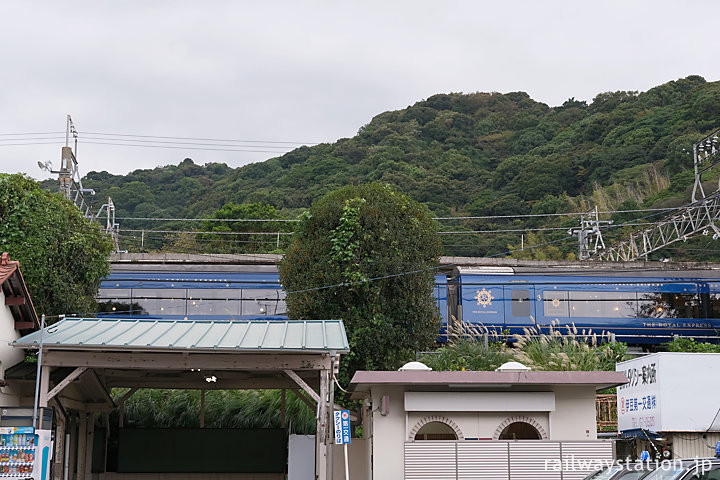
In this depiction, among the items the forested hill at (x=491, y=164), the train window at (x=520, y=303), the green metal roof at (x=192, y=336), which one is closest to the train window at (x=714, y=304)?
the train window at (x=520, y=303)

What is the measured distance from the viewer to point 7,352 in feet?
52.3

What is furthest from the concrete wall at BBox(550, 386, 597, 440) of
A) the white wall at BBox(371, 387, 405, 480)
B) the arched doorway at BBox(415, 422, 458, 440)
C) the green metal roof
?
the green metal roof

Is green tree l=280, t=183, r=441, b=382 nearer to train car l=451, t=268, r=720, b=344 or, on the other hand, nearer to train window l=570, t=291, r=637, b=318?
train car l=451, t=268, r=720, b=344

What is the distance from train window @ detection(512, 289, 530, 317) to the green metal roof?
51.0 feet

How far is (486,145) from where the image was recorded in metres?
75.0

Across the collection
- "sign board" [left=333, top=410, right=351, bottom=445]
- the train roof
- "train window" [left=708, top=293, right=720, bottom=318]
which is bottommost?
"sign board" [left=333, top=410, right=351, bottom=445]

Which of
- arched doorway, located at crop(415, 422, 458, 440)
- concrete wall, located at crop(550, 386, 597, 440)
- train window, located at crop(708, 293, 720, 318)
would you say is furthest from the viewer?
train window, located at crop(708, 293, 720, 318)

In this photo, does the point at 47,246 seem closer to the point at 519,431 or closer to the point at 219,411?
the point at 219,411

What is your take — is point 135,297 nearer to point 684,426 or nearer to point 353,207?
point 353,207

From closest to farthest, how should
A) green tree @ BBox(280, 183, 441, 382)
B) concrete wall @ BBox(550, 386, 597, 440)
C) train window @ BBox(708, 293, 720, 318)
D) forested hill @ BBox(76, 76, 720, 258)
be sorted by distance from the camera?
concrete wall @ BBox(550, 386, 597, 440) < green tree @ BBox(280, 183, 441, 382) < train window @ BBox(708, 293, 720, 318) < forested hill @ BBox(76, 76, 720, 258)

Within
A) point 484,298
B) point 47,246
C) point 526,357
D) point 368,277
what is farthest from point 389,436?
point 484,298

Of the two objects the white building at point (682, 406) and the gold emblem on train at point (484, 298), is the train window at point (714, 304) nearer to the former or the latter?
the gold emblem on train at point (484, 298)

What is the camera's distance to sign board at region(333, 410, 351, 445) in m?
13.1

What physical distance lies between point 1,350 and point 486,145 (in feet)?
208
